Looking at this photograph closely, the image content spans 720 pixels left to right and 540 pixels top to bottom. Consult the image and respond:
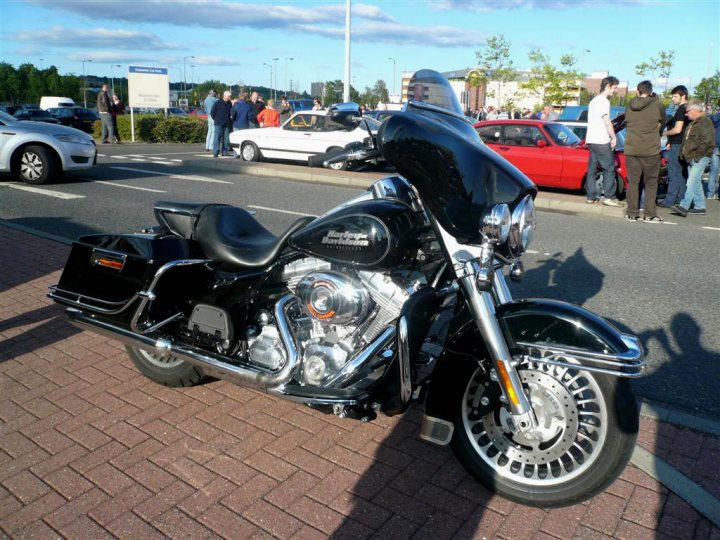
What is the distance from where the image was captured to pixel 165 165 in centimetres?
1747

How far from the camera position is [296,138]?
705 inches

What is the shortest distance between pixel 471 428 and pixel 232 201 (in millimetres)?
8663

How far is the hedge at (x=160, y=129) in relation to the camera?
27.6 metres

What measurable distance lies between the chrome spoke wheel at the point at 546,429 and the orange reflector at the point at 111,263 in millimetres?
2071

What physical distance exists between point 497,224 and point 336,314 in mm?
916

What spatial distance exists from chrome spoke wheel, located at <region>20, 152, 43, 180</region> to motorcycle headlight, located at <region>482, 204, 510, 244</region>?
11.9 meters

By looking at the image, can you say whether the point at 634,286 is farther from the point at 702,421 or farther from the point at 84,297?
the point at 84,297

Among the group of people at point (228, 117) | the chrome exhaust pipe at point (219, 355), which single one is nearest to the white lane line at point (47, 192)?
the chrome exhaust pipe at point (219, 355)

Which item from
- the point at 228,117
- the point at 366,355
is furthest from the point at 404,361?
the point at 228,117

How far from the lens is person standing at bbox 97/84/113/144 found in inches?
910

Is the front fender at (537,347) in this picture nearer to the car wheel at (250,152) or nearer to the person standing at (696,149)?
the person standing at (696,149)

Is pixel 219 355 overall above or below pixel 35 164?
below

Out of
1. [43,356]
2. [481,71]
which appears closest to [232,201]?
[43,356]

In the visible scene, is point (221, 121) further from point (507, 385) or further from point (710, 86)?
point (710, 86)
